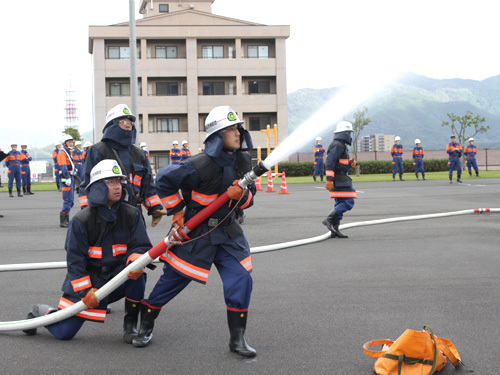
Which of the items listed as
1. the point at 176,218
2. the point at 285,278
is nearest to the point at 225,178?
the point at 176,218

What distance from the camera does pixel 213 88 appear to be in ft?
184

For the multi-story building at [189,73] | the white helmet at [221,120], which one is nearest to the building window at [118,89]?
the multi-story building at [189,73]

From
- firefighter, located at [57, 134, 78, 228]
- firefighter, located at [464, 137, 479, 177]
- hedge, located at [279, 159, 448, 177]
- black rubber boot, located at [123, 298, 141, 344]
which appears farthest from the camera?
hedge, located at [279, 159, 448, 177]

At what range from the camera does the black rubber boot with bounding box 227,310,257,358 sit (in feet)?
13.6

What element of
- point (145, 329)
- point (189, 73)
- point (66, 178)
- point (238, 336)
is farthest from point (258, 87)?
point (238, 336)

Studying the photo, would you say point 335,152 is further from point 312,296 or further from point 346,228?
point 312,296

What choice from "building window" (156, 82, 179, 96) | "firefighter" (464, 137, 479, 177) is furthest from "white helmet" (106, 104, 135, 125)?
"building window" (156, 82, 179, 96)

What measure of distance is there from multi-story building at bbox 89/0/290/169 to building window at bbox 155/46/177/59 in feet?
0.31

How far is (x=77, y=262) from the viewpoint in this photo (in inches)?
177

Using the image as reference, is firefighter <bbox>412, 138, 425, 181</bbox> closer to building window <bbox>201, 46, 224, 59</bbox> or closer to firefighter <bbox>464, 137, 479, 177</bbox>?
firefighter <bbox>464, 137, 479, 177</bbox>

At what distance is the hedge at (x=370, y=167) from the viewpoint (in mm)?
42906

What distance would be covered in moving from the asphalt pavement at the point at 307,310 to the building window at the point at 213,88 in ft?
152

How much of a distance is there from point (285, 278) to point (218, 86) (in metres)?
50.6

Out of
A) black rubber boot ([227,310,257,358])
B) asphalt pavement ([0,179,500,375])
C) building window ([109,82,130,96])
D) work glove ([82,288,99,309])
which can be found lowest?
asphalt pavement ([0,179,500,375])
